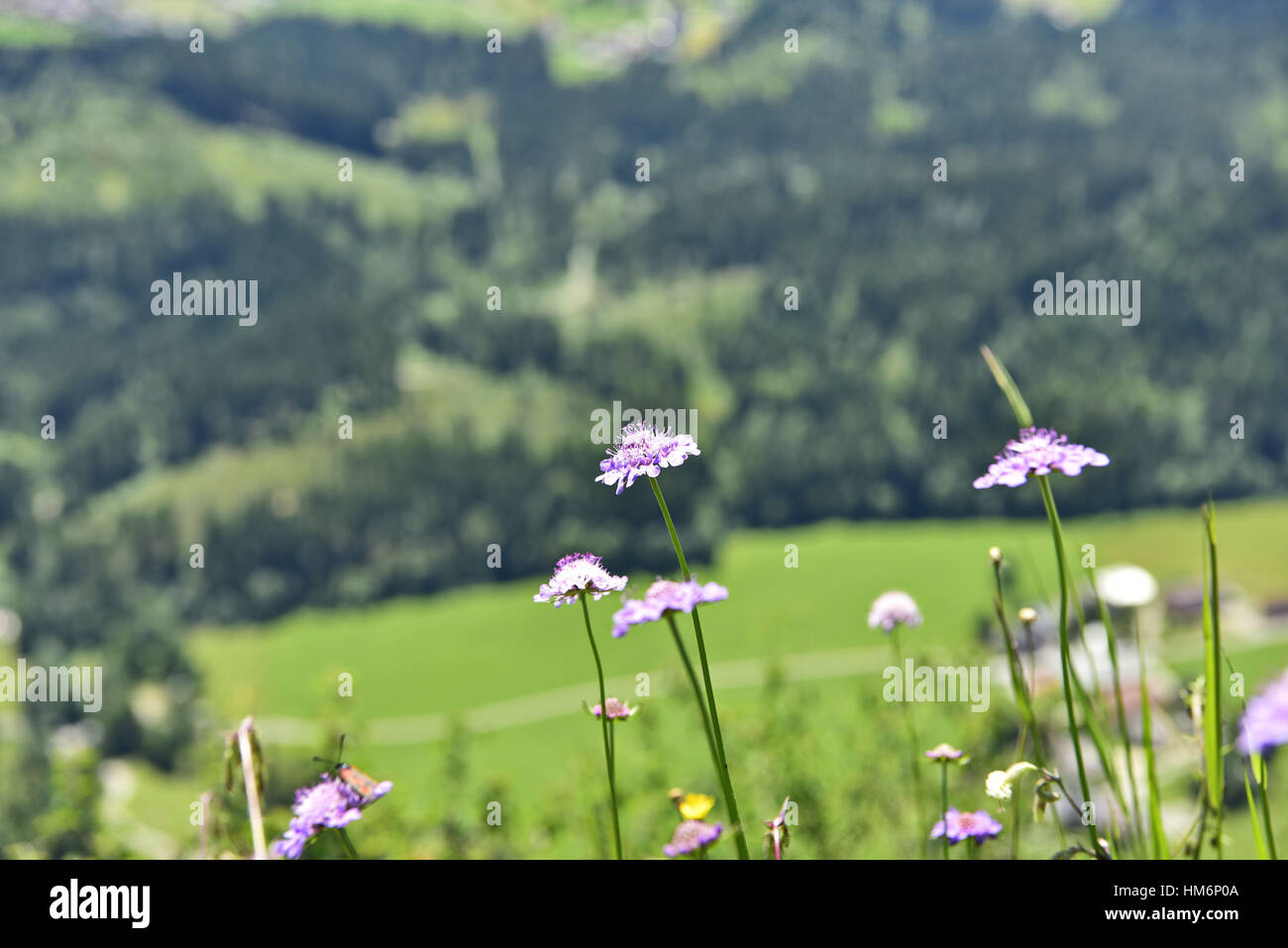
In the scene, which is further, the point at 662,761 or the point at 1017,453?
the point at 662,761

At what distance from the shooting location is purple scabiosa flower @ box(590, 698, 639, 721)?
120 inches

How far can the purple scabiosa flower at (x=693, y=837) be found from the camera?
3059mm

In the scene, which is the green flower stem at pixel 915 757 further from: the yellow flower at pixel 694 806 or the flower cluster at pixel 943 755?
the yellow flower at pixel 694 806

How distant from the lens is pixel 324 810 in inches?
115

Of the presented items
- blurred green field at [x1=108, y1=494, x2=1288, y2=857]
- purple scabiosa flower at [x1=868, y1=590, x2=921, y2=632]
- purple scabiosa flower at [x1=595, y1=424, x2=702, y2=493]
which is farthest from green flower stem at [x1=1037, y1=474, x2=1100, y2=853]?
blurred green field at [x1=108, y1=494, x2=1288, y2=857]

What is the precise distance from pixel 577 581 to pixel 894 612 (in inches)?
78.2

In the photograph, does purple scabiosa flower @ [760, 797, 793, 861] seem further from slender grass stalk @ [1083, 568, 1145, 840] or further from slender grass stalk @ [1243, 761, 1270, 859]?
slender grass stalk @ [1243, 761, 1270, 859]

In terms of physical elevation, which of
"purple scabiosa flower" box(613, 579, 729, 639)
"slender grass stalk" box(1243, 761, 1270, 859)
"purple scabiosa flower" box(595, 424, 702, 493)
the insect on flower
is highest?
"purple scabiosa flower" box(595, 424, 702, 493)

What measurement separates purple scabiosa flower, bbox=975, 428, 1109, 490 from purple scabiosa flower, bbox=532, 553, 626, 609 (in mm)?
936

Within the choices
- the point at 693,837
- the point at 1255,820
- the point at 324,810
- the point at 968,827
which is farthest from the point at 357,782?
the point at 1255,820
